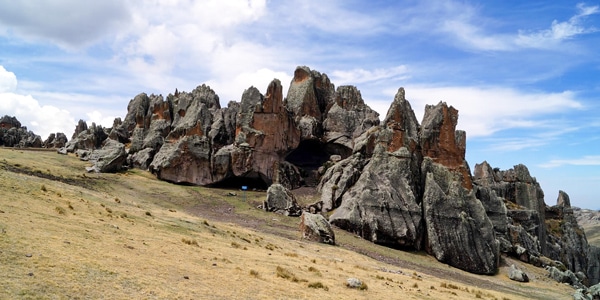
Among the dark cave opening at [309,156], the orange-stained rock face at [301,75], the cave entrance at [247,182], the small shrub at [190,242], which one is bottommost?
the small shrub at [190,242]

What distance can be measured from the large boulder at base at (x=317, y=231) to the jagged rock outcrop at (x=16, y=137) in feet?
330

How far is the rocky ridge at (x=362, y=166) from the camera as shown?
2122 inches

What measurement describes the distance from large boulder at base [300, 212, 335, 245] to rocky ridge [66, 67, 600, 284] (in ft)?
27.7

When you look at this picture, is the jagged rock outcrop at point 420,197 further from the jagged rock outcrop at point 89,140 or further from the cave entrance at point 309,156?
the jagged rock outcrop at point 89,140

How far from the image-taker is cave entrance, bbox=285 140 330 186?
94562 millimetres

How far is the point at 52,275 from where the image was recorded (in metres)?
15.1

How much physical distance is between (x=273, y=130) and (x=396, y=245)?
39594 mm

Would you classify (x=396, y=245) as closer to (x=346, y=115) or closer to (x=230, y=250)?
(x=230, y=250)

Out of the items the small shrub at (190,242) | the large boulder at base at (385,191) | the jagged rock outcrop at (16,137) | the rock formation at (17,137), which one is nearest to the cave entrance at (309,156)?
the large boulder at base at (385,191)

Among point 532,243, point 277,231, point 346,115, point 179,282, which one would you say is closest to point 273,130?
point 346,115

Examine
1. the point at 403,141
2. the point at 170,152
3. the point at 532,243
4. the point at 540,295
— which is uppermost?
the point at 403,141

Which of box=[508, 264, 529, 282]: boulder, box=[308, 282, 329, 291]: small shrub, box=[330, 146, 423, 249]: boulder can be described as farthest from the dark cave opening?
box=[308, 282, 329, 291]: small shrub

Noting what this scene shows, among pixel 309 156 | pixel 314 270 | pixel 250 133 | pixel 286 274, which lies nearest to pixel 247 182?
pixel 250 133

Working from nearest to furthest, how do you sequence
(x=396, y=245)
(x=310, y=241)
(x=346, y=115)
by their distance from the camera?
1. (x=310, y=241)
2. (x=396, y=245)
3. (x=346, y=115)
